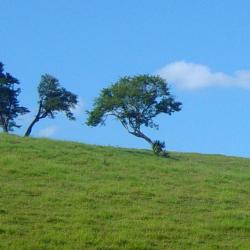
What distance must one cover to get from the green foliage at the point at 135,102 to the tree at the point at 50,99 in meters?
4.18

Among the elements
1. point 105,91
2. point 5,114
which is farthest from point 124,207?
point 5,114

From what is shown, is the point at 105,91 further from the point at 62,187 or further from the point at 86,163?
the point at 62,187

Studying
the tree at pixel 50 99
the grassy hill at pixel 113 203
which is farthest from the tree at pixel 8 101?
the grassy hill at pixel 113 203

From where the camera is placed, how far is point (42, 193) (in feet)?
77.2

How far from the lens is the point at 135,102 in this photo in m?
51.9

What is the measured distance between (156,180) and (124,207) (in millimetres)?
6881

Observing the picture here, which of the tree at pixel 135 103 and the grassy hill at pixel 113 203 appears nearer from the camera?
the grassy hill at pixel 113 203

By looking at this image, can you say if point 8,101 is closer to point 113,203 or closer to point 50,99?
point 50,99

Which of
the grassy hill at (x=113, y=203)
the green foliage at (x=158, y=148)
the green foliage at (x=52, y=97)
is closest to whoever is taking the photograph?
the grassy hill at (x=113, y=203)

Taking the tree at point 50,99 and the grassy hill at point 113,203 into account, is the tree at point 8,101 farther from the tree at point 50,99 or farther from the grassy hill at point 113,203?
the grassy hill at point 113,203

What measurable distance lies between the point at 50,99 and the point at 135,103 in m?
7.68

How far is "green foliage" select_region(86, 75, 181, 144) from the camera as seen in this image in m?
51.8

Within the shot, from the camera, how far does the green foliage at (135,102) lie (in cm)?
5178

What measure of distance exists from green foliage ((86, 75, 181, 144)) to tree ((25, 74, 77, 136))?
4.18m
